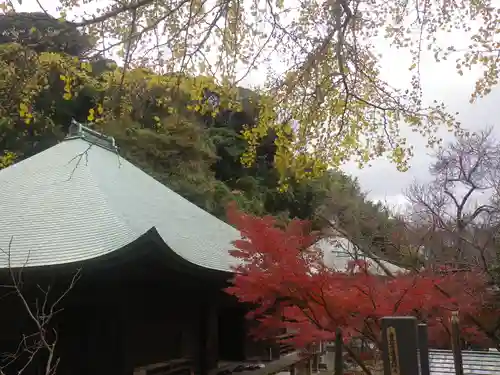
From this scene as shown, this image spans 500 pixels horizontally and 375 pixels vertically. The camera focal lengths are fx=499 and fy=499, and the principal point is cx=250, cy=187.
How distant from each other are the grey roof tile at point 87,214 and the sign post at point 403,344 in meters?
2.70

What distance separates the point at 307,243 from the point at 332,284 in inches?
50.3

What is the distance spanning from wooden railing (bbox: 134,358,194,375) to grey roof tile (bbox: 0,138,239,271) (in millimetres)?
1284

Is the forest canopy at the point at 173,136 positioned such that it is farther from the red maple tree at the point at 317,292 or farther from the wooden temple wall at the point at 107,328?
the wooden temple wall at the point at 107,328

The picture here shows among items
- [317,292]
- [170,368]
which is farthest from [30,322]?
[317,292]

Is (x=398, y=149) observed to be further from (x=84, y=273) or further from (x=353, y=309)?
(x=84, y=273)

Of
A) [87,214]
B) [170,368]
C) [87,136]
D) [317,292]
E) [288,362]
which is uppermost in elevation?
[87,136]

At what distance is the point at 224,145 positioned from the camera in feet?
58.2

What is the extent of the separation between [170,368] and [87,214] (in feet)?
7.09

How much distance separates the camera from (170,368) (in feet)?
20.3

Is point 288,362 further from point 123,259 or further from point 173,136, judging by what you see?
point 173,136

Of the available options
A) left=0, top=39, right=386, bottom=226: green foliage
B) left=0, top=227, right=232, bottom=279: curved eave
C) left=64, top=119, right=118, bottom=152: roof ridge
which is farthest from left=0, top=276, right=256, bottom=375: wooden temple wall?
left=0, top=39, right=386, bottom=226: green foliage

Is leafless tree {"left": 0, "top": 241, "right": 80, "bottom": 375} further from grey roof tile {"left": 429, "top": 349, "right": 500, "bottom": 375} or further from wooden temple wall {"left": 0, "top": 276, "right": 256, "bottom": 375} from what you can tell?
grey roof tile {"left": 429, "top": 349, "right": 500, "bottom": 375}

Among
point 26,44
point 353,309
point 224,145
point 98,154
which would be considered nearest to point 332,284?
point 353,309

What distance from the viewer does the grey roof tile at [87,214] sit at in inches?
201
